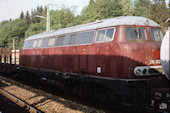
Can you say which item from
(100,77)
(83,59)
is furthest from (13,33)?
(100,77)

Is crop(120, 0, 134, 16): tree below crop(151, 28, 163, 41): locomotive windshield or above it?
above

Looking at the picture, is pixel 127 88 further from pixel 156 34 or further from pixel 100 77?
pixel 156 34

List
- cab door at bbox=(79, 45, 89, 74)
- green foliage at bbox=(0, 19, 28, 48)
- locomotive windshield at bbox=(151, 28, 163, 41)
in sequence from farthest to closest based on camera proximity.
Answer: green foliage at bbox=(0, 19, 28, 48) → cab door at bbox=(79, 45, 89, 74) → locomotive windshield at bbox=(151, 28, 163, 41)

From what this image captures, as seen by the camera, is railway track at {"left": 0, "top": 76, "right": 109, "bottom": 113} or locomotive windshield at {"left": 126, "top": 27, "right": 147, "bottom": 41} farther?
railway track at {"left": 0, "top": 76, "right": 109, "bottom": 113}

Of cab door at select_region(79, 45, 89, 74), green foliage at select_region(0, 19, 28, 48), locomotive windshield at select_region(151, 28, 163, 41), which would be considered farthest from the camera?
green foliage at select_region(0, 19, 28, 48)

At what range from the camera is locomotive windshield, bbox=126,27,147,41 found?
779 cm

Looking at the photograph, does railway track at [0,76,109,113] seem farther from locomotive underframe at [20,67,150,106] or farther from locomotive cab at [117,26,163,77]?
locomotive cab at [117,26,163,77]

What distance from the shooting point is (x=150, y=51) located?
7559mm

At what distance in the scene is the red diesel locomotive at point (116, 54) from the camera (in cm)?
730

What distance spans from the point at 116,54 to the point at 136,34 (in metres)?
1.21

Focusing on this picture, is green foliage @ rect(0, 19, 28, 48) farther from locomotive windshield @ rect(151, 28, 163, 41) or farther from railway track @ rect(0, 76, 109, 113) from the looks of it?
locomotive windshield @ rect(151, 28, 163, 41)

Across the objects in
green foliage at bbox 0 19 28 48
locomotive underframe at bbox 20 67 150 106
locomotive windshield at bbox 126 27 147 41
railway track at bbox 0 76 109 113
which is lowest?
railway track at bbox 0 76 109 113

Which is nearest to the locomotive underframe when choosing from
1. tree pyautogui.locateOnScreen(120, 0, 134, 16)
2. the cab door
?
the cab door

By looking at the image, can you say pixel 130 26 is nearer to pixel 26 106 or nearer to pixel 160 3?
pixel 26 106
